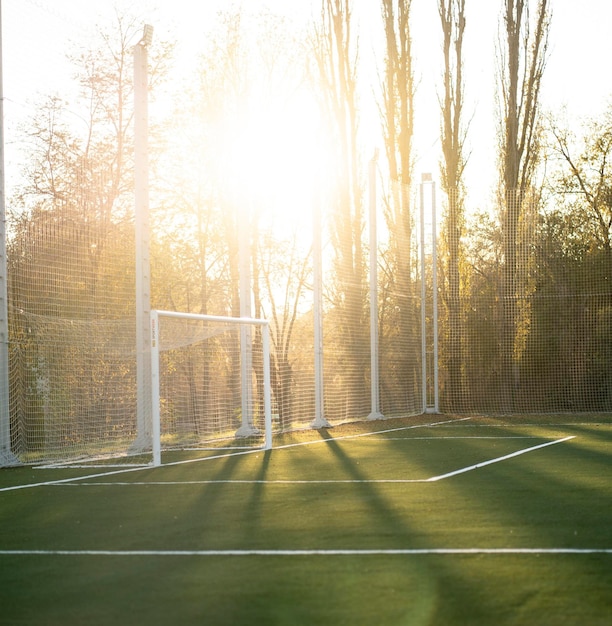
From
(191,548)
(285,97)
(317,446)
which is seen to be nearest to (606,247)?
(285,97)

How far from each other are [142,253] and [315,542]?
5.73 m

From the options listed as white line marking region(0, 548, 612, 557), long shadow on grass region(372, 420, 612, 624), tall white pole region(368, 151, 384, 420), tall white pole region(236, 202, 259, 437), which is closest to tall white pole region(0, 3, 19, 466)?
tall white pole region(236, 202, 259, 437)

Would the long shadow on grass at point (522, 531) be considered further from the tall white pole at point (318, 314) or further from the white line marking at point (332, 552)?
the tall white pole at point (318, 314)

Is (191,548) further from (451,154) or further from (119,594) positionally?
(451,154)

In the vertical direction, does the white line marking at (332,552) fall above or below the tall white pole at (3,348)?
below

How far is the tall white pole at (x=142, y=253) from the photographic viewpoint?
31.0 ft

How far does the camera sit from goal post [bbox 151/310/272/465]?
34.1 ft

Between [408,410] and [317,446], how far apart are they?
17.0 ft

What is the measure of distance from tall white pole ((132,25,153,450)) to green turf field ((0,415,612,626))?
131 cm

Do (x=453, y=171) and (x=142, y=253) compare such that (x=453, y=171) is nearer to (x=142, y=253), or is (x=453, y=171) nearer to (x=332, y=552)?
(x=142, y=253)

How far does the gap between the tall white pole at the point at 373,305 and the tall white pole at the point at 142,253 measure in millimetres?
4603

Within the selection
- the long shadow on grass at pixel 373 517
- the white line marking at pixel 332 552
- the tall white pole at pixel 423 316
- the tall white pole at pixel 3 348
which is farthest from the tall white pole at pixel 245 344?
the white line marking at pixel 332 552

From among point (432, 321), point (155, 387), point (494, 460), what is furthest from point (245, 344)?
point (432, 321)

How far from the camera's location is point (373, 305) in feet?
44.4
